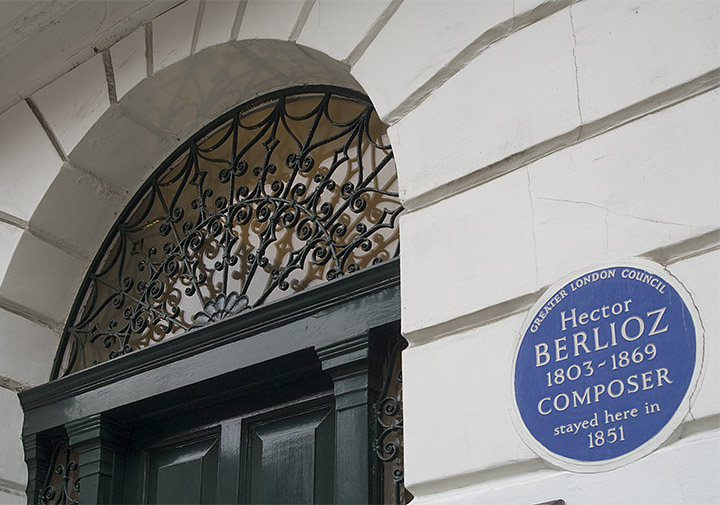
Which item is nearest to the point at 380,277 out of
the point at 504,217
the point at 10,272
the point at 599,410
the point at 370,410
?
the point at 370,410

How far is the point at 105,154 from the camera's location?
5.22 meters

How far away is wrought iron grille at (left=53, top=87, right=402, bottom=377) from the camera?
4.40m

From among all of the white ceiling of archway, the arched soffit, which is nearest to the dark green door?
the arched soffit

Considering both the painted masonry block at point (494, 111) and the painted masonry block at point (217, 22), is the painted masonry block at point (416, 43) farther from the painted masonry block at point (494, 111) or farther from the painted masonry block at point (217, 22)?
the painted masonry block at point (217, 22)

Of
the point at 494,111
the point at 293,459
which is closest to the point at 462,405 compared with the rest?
the point at 494,111

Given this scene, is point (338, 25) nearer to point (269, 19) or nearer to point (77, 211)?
point (269, 19)

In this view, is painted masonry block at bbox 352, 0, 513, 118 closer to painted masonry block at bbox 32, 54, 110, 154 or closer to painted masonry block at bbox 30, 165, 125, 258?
painted masonry block at bbox 32, 54, 110, 154

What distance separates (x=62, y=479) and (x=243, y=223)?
5.01 ft

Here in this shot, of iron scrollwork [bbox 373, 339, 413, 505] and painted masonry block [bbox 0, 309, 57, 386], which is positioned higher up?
painted masonry block [bbox 0, 309, 57, 386]

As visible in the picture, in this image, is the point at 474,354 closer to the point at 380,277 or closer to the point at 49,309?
the point at 380,277

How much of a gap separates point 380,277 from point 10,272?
213 centimetres

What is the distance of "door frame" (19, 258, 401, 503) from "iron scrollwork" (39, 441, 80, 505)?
0.13 feet

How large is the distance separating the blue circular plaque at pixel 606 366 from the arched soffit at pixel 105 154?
2.21 meters

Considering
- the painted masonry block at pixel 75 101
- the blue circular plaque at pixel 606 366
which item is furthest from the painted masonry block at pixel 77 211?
the blue circular plaque at pixel 606 366
